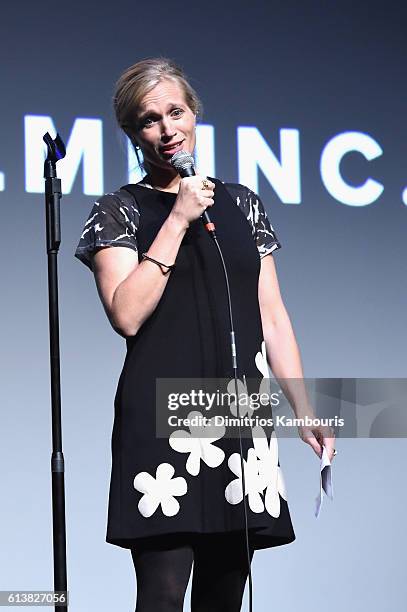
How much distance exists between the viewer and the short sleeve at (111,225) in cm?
183

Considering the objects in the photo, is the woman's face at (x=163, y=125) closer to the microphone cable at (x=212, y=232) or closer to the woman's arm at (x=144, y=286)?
the microphone cable at (x=212, y=232)

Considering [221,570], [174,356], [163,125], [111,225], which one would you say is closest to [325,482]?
[221,570]

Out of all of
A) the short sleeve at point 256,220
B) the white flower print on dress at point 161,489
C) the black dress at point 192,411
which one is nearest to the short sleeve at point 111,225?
the black dress at point 192,411

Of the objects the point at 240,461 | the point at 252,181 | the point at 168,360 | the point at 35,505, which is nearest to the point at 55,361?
the point at 168,360

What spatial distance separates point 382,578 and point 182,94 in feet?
7.00

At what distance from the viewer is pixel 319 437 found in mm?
1915

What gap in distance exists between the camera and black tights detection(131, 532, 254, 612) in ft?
5.57

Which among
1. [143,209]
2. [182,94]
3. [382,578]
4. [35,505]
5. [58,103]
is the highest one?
[58,103]

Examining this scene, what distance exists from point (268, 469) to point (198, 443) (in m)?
0.13

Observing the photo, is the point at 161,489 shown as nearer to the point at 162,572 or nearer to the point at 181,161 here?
the point at 162,572

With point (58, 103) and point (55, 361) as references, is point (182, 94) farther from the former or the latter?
point (58, 103)

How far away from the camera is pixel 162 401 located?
175cm

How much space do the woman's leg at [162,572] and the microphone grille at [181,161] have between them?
0.61m

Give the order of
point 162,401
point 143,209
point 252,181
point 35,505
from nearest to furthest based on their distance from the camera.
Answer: point 162,401, point 143,209, point 35,505, point 252,181
